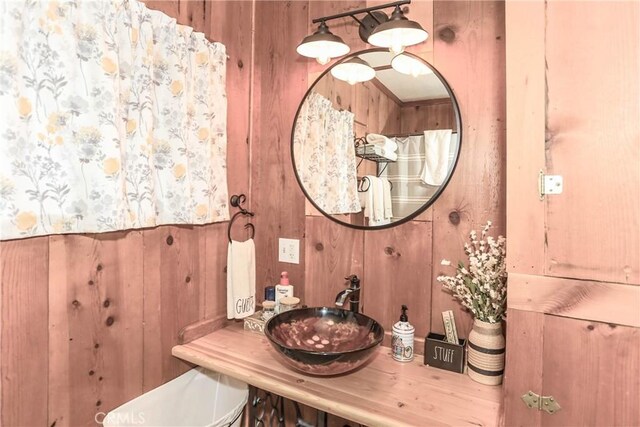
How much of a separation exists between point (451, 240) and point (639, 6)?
2.76ft

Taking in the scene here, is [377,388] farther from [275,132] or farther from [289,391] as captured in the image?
[275,132]

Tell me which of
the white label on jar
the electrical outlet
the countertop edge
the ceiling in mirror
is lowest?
the countertop edge

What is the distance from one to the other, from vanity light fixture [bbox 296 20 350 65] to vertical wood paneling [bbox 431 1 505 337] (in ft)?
1.23

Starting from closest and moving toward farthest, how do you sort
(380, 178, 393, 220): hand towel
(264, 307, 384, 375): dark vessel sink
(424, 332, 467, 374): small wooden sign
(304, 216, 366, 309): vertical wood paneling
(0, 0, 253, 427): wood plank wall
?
(0, 0, 253, 427): wood plank wall, (264, 307, 384, 375): dark vessel sink, (424, 332, 467, 374): small wooden sign, (380, 178, 393, 220): hand towel, (304, 216, 366, 309): vertical wood paneling

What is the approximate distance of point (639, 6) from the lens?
2.83 ft

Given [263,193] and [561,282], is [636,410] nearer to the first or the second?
[561,282]

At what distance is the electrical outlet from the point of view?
1793 mm

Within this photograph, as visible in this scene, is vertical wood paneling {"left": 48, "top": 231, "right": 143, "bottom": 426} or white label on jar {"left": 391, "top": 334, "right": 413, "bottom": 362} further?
white label on jar {"left": 391, "top": 334, "right": 413, "bottom": 362}

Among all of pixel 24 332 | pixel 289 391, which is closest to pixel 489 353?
pixel 289 391

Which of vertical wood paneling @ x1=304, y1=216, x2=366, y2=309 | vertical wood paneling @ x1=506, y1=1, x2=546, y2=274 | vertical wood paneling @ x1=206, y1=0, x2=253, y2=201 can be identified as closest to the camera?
vertical wood paneling @ x1=506, y1=1, x2=546, y2=274

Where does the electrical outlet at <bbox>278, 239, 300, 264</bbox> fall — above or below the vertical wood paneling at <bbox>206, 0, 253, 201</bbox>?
below

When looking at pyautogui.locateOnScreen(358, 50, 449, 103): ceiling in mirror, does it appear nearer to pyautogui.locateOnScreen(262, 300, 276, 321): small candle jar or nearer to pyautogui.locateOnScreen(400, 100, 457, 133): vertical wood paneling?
pyautogui.locateOnScreen(400, 100, 457, 133): vertical wood paneling

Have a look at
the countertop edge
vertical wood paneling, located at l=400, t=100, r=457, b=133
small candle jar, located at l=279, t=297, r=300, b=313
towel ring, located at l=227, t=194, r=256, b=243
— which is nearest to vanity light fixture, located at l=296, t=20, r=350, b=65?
vertical wood paneling, located at l=400, t=100, r=457, b=133

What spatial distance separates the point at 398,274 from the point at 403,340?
26 cm
